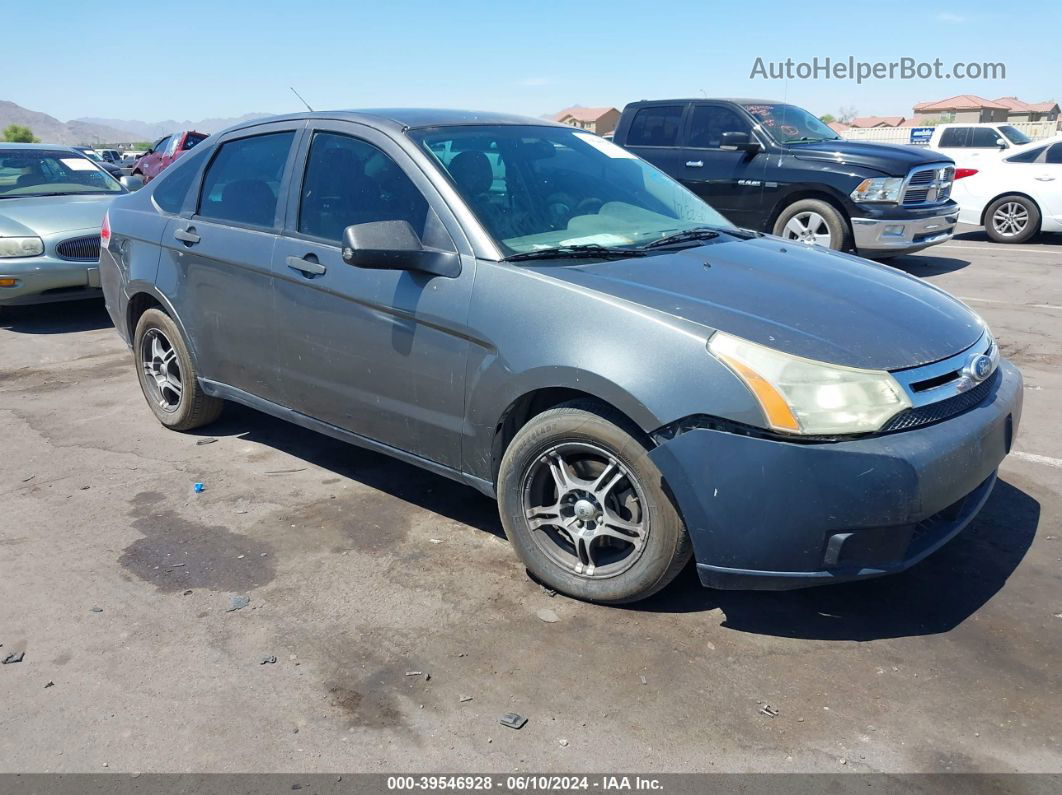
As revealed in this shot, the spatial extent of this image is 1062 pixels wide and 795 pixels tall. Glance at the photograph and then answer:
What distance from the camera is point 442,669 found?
9.96ft

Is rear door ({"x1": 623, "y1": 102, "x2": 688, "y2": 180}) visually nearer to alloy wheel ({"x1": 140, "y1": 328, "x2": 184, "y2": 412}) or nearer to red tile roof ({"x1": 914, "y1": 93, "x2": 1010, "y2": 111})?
alloy wheel ({"x1": 140, "y1": 328, "x2": 184, "y2": 412})

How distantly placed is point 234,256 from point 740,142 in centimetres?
743

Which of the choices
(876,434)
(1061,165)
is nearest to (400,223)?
(876,434)

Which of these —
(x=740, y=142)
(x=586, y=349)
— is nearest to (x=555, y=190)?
(x=586, y=349)

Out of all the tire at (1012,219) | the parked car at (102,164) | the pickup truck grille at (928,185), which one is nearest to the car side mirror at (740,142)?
the pickup truck grille at (928,185)

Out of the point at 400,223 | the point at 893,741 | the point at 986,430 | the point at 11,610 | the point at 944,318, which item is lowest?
the point at 11,610

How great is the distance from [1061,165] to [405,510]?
12458mm

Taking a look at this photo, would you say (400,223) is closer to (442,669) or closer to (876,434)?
(442,669)

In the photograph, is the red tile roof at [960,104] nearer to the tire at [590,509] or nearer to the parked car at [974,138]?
the parked car at [974,138]

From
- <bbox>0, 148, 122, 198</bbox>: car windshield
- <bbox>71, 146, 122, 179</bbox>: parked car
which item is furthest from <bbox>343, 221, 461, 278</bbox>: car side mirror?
<bbox>71, 146, 122, 179</bbox>: parked car

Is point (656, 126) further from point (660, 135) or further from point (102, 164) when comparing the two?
point (102, 164)

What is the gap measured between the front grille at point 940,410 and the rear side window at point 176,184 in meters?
3.87

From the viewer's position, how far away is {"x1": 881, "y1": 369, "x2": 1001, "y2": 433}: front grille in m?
2.91

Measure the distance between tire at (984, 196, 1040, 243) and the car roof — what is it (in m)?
11.3
